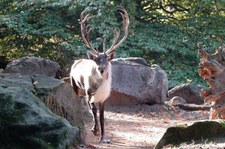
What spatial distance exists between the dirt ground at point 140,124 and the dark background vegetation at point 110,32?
2355 millimetres

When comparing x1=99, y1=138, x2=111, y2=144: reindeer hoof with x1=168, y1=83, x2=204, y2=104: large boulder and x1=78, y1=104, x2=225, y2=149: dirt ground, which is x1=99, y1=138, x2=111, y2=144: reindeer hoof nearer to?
x1=78, y1=104, x2=225, y2=149: dirt ground

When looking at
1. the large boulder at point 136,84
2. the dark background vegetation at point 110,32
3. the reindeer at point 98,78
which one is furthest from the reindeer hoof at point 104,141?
the dark background vegetation at point 110,32

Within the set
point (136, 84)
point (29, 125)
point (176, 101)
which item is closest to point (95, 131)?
point (29, 125)

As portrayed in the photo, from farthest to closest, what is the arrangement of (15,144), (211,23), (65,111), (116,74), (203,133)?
(211,23) → (116,74) → (65,111) → (203,133) → (15,144)

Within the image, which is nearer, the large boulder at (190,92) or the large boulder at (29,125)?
the large boulder at (29,125)

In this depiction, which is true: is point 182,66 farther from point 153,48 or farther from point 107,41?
point 107,41

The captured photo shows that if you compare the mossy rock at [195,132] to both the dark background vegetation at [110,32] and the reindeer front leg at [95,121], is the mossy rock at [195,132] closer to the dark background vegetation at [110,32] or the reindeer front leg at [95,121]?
the reindeer front leg at [95,121]

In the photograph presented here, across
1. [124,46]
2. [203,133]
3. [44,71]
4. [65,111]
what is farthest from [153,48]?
[203,133]

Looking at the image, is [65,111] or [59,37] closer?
[65,111]

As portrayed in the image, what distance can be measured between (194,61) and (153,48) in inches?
55.3

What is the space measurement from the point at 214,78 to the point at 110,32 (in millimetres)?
6277

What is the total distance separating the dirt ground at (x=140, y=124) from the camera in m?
7.56

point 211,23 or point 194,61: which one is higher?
point 211,23

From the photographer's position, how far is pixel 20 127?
511cm
